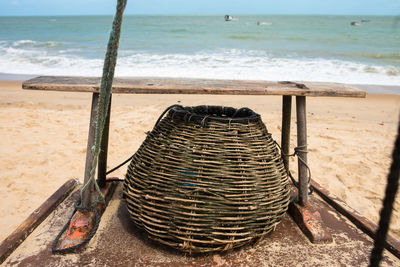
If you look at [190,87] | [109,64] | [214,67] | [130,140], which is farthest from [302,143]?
[214,67]

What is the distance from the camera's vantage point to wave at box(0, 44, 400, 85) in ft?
30.3

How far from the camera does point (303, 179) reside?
2096 millimetres

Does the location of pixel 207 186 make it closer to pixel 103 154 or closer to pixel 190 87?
pixel 190 87

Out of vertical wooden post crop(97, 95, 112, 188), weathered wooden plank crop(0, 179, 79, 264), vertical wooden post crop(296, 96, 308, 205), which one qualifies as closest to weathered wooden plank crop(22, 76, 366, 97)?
vertical wooden post crop(296, 96, 308, 205)

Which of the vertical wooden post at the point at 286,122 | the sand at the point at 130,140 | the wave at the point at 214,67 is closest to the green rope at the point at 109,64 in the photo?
the vertical wooden post at the point at 286,122

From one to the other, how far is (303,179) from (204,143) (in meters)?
0.82

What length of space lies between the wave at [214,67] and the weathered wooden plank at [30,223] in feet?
23.4

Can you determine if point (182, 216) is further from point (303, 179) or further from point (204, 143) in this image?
point (303, 179)

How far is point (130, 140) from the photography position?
4445 millimetres

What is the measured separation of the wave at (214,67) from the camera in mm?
9227

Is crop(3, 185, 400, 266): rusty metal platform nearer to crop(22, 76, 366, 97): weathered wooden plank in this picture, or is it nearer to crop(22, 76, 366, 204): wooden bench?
crop(22, 76, 366, 204): wooden bench

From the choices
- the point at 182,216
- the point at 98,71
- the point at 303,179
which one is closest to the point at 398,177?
the point at 182,216

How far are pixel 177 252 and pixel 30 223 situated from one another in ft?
2.99

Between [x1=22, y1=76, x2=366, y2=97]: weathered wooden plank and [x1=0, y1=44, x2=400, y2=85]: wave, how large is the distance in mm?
7124
